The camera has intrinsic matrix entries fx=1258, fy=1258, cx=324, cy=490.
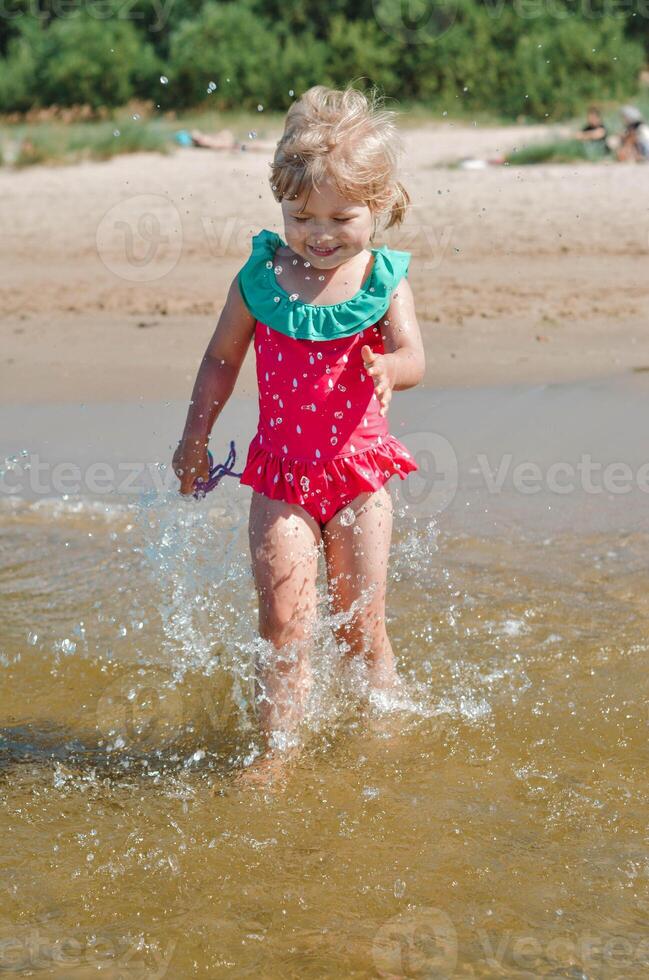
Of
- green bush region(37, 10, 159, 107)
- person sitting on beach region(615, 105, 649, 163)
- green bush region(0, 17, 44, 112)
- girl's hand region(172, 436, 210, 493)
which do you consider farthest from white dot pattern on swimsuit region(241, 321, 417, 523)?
green bush region(0, 17, 44, 112)

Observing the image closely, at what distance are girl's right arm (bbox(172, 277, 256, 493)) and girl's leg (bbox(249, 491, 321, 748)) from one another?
0.73 ft

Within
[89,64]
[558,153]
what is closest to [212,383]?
[558,153]

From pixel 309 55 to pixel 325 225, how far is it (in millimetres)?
19625

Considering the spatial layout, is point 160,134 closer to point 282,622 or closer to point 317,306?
point 317,306

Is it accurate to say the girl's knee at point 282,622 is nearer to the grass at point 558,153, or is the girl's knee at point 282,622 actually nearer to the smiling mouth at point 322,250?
the smiling mouth at point 322,250

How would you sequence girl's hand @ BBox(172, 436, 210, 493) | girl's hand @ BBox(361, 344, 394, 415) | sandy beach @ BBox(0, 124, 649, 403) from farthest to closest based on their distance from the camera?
sandy beach @ BBox(0, 124, 649, 403)
girl's hand @ BBox(172, 436, 210, 493)
girl's hand @ BBox(361, 344, 394, 415)

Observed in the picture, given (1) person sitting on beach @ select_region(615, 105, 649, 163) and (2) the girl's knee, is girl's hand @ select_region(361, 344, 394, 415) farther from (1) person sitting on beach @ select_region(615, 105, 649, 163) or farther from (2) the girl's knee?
(1) person sitting on beach @ select_region(615, 105, 649, 163)

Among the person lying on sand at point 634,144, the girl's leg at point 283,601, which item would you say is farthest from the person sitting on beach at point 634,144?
the girl's leg at point 283,601

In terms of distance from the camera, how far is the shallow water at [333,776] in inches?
97.5

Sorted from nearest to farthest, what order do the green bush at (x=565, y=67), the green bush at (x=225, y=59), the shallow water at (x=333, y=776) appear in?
the shallow water at (x=333, y=776), the green bush at (x=565, y=67), the green bush at (x=225, y=59)

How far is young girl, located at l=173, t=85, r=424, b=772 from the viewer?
2.84 metres

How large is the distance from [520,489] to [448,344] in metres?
2.02

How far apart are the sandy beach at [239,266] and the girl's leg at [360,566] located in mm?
1478

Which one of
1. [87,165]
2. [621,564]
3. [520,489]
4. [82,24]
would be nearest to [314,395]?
[621,564]
